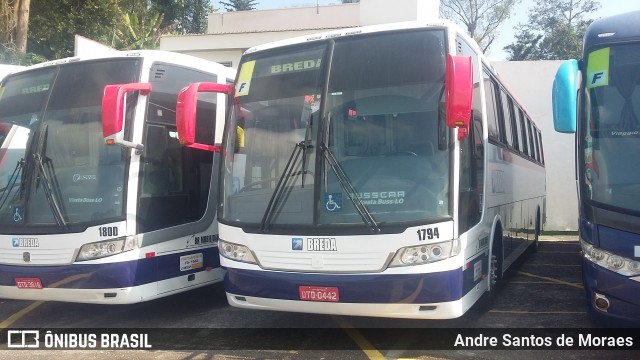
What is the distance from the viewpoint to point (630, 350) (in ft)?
19.4

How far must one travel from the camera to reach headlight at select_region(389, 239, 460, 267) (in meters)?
5.55

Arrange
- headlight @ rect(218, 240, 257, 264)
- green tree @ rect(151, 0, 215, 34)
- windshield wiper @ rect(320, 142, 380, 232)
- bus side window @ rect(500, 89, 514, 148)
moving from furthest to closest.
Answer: green tree @ rect(151, 0, 215, 34) < bus side window @ rect(500, 89, 514, 148) < headlight @ rect(218, 240, 257, 264) < windshield wiper @ rect(320, 142, 380, 232)

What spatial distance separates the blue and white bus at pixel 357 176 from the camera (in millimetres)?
5590

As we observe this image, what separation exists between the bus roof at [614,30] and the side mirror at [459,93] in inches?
60.0

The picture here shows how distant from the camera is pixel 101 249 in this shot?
22.5ft

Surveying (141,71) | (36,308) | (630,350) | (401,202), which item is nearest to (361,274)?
(401,202)

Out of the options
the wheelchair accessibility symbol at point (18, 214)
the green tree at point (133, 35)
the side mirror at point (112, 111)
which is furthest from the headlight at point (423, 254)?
the green tree at point (133, 35)

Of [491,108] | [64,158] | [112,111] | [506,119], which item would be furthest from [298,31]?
[112,111]

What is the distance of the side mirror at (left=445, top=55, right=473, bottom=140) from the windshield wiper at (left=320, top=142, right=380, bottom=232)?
107cm

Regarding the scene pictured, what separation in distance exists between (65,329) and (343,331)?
338 centimetres

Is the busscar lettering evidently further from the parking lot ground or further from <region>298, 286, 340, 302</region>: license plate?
the parking lot ground

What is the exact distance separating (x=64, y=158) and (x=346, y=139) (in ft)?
11.5

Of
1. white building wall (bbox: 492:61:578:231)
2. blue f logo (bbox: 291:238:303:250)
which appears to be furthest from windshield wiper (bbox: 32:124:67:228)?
white building wall (bbox: 492:61:578:231)

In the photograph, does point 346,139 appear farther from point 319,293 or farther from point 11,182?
point 11,182
